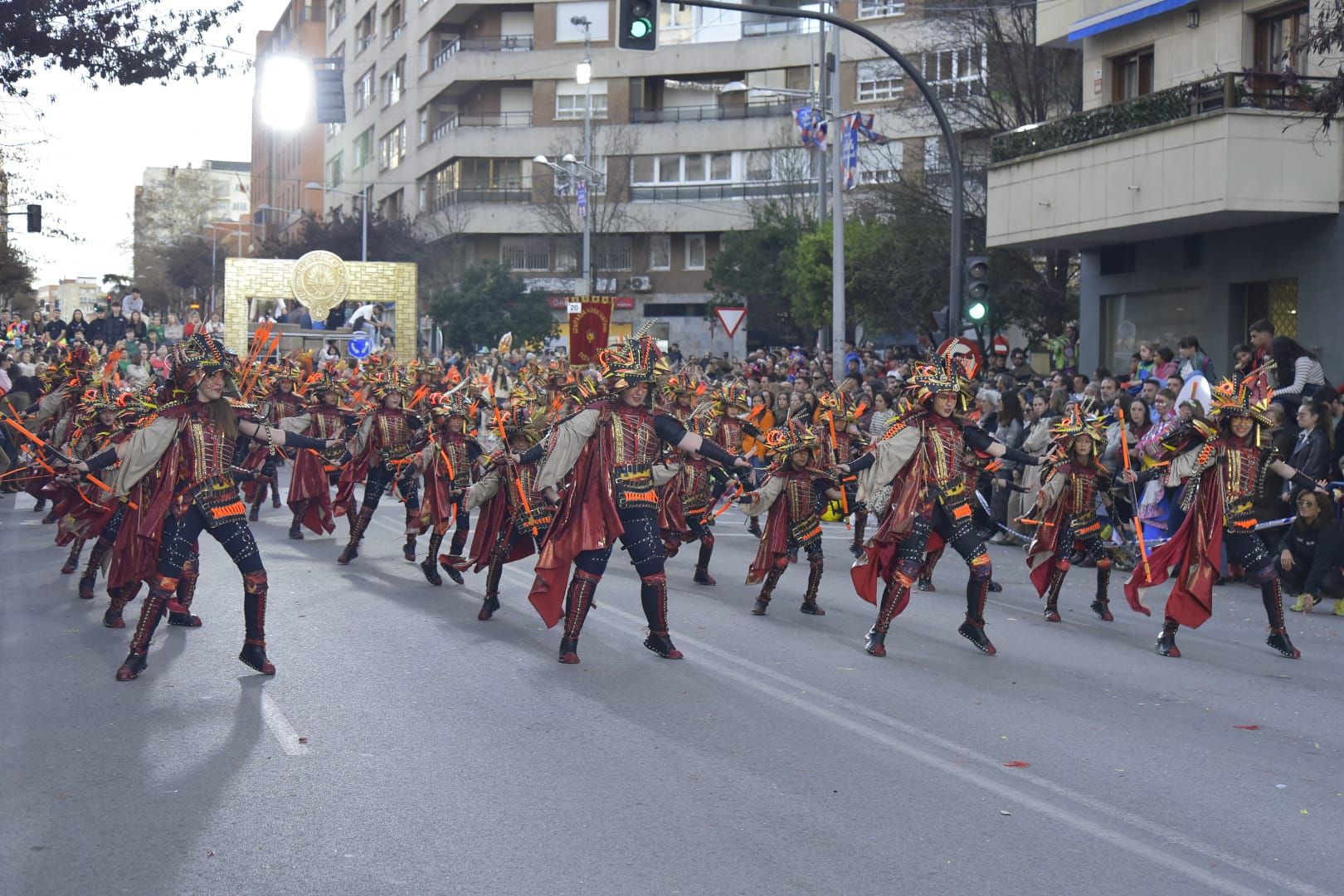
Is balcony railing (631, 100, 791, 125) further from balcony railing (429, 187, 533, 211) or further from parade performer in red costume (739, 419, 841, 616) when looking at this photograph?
parade performer in red costume (739, 419, 841, 616)

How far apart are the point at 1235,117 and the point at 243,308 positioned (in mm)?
24302

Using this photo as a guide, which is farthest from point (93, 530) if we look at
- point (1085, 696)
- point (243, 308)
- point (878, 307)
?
point (243, 308)

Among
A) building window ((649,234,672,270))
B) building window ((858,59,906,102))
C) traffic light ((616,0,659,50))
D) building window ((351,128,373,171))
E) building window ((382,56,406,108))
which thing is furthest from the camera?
building window ((351,128,373,171))

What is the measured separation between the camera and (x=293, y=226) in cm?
8544

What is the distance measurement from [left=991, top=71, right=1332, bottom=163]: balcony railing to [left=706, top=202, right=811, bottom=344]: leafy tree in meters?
20.5

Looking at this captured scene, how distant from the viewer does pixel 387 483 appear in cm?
1434

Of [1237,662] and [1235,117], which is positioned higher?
[1235,117]

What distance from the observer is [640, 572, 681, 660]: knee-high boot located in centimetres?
961

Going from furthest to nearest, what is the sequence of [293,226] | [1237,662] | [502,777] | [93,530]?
[293,226]
[93,530]
[1237,662]
[502,777]

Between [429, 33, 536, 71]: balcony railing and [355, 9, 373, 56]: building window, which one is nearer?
[429, 33, 536, 71]: balcony railing

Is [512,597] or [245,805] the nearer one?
[245,805]

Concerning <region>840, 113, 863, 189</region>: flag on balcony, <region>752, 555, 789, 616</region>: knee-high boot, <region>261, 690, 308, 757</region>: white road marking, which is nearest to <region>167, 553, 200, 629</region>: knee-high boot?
<region>261, 690, 308, 757</region>: white road marking

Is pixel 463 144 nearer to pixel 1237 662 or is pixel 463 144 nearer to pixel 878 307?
pixel 878 307

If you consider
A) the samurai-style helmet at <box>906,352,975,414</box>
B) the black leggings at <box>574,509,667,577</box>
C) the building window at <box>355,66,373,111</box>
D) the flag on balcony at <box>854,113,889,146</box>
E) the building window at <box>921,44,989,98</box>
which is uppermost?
the building window at <box>355,66,373,111</box>
